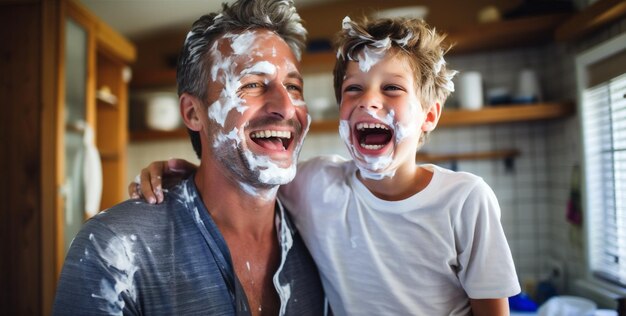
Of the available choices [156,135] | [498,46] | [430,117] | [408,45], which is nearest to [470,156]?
[498,46]

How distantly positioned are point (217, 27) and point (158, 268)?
631 millimetres

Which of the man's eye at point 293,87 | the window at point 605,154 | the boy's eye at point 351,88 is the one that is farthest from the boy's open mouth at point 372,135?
the window at point 605,154

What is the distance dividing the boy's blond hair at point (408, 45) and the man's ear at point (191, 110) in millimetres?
416

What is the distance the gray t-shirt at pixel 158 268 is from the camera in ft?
2.62

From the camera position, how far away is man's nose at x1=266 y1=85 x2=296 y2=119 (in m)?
0.99

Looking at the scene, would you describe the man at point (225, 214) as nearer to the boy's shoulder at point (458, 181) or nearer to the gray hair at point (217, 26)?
the gray hair at point (217, 26)

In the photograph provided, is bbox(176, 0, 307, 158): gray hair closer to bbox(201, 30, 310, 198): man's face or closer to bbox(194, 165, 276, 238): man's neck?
bbox(201, 30, 310, 198): man's face

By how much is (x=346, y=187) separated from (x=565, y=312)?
4.01 ft

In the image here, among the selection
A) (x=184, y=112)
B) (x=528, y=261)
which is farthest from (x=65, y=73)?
(x=528, y=261)

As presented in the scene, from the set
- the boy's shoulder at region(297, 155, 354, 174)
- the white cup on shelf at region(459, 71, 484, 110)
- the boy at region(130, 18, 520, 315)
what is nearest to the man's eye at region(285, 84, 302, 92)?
the boy at region(130, 18, 520, 315)

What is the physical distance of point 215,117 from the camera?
1.01m

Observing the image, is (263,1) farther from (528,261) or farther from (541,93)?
(528,261)

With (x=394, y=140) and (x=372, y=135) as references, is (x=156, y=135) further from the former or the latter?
(x=394, y=140)

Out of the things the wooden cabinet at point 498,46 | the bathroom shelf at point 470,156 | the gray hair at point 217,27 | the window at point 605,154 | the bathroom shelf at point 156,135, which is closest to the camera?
the gray hair at point 217,27
